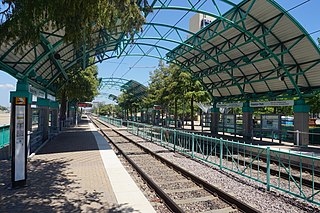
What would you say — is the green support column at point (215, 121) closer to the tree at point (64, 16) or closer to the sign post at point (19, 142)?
the sign post at point (19, 142)

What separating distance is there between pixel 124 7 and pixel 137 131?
2142 centimetres

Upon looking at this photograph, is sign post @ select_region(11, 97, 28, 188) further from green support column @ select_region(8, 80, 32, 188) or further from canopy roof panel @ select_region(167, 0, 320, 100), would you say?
canopy roof panel @ select_region(167, 0, 320, 100)

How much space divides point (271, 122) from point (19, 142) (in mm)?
18732

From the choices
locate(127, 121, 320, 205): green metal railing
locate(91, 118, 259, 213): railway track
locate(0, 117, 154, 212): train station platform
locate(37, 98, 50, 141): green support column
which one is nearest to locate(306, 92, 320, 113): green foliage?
locate(127, 121, 320, 205): green metal railing

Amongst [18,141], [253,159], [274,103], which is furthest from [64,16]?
[274,103]

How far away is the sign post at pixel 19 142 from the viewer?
23.2ft

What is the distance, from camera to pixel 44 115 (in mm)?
17750

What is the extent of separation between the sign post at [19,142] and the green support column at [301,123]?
55.6 feet

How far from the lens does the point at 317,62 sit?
16.6m

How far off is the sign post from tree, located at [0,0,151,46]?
281cm

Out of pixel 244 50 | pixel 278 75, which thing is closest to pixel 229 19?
pixel 244 50

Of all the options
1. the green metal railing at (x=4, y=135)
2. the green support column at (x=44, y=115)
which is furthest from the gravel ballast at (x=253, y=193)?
the green support column at (x=44, y=115)

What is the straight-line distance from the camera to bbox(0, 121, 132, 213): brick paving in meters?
5.71

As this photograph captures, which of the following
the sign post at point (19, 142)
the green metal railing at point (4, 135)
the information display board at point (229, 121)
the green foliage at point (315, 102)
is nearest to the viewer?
the sign post at point (19, 142)
